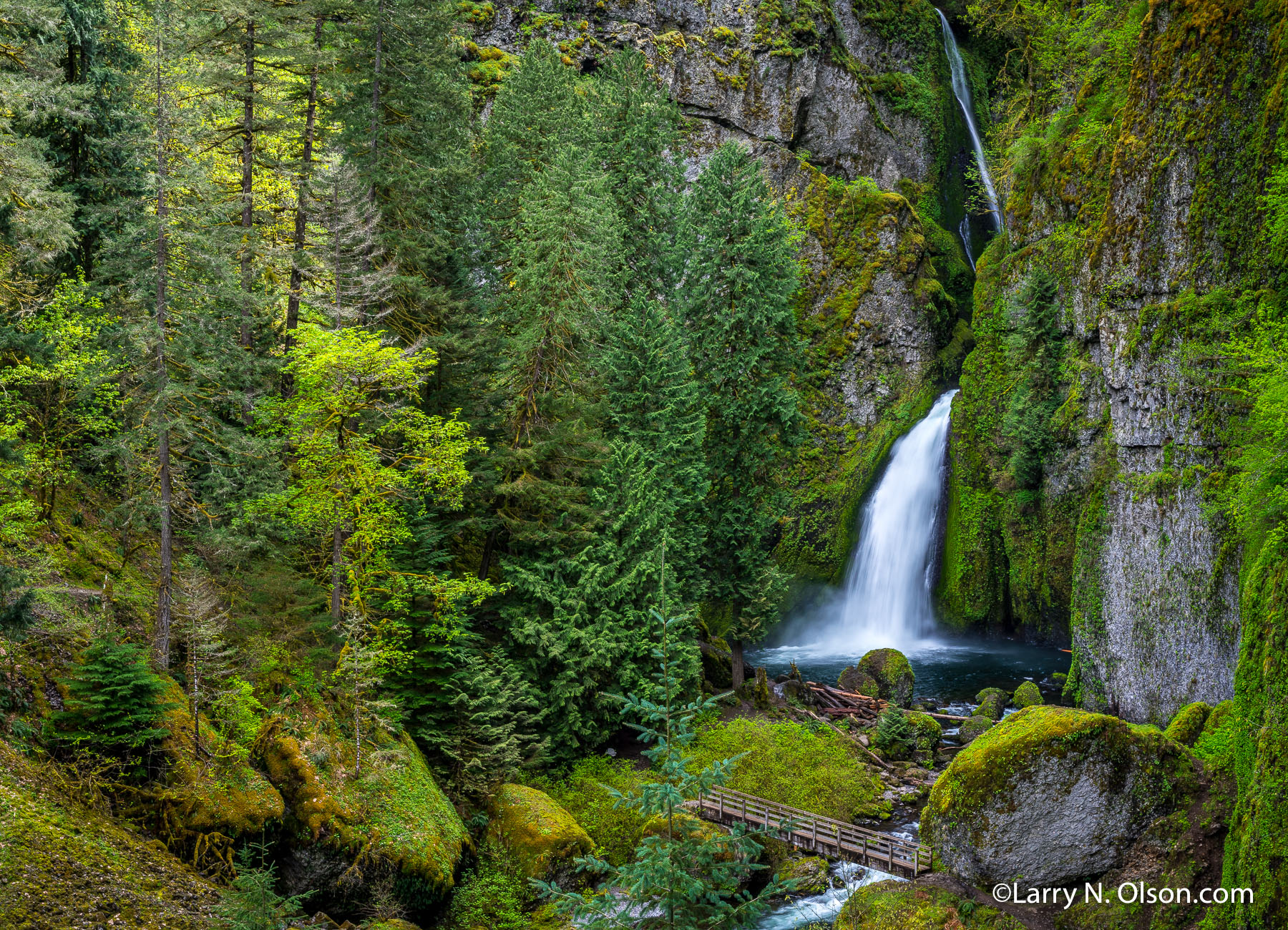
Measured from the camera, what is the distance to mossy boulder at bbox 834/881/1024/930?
36.2 feet

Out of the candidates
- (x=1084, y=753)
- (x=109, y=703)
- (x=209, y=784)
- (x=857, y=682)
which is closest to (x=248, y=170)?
(x=109, y=703)

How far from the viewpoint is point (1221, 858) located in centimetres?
1065

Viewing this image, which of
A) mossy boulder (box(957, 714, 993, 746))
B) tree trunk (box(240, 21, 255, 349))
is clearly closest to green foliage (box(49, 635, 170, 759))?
tree trunk (box(240, 21, 255, 349))

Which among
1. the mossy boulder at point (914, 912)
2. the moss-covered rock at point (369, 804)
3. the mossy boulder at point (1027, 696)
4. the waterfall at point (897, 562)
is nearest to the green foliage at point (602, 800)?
the moss-covered rock at point (369, 804)

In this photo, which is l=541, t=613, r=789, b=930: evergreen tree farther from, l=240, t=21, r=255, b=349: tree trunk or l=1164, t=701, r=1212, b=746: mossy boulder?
l=240, t=21, r=255, b=349: tree trunk

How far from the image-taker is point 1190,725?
43.8 ft

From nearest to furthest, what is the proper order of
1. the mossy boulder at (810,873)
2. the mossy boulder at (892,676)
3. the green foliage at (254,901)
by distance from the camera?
the green foliage at (254,901), the mossy boulder at (810,873), the mossy boulder at (892,676)

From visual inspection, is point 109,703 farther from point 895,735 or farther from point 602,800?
point 895,735

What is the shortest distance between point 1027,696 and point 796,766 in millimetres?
8976

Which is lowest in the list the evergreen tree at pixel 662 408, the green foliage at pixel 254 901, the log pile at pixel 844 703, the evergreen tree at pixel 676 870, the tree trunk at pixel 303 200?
the log pile at pixel 844 703

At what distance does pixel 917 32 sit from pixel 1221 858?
157 feet

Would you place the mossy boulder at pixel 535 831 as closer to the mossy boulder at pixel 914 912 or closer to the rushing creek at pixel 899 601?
the mossy boulder at pixel 914 912

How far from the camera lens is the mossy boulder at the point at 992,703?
21.7 meters

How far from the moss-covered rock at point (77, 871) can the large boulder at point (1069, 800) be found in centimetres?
1066
